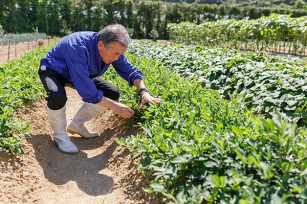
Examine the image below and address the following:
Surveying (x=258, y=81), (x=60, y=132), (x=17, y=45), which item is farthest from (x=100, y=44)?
(x=17, y=45)

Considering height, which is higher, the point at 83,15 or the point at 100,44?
the point at 100,44

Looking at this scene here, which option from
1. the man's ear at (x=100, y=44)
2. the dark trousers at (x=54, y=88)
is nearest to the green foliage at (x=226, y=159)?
the man's ear at (x=100, y=44)

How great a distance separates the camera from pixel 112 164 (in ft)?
12.4

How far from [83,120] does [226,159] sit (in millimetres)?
2726

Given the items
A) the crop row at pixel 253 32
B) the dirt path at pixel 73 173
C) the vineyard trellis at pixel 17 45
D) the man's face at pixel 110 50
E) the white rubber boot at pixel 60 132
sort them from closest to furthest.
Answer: the dirt path at pixel 73 173 < the man's face at pixel 110 50 < the white rubber boot at pixel 60 132 < the crop row at pixel 253 32 < the vineyard trellis at pixel 17 45

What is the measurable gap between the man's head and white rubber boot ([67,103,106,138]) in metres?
1.14

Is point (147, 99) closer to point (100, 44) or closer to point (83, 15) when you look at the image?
point (100, 44)

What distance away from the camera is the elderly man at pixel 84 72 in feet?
11.7

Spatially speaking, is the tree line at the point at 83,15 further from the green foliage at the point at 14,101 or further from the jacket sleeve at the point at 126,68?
the jacket sleeve at the point at 126,68

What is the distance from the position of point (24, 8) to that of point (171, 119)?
102ft

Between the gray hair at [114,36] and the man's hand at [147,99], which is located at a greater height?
the gray hair at [114,36]

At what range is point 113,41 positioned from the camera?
3486 millimetres

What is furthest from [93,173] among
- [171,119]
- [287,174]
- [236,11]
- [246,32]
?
[236,11]

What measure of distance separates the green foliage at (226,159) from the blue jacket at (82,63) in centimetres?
85
